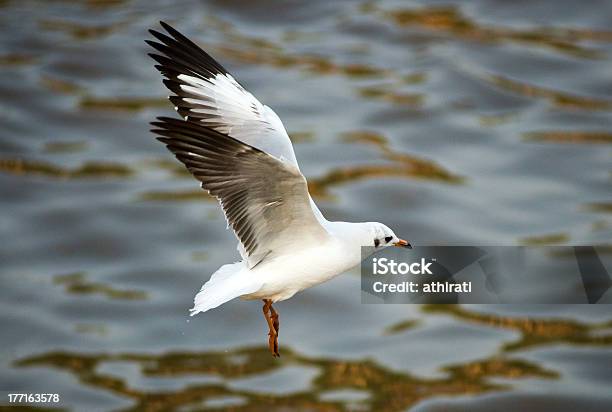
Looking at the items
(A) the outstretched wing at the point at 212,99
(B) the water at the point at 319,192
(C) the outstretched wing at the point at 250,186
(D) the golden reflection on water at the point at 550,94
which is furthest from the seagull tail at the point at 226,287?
(D) the golden reflection on water at the point at 550,94

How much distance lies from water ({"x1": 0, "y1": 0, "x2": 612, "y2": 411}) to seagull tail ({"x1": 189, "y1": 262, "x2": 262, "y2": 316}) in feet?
46.9

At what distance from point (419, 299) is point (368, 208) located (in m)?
2.45

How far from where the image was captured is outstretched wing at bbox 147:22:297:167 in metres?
7.77

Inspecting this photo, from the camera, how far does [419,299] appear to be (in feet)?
77.2

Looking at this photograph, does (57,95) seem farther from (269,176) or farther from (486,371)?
(269,176)

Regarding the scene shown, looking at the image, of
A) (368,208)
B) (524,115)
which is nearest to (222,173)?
(368,208)

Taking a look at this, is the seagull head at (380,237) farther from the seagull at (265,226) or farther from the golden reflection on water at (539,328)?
the golden reflection on water at (539,328)

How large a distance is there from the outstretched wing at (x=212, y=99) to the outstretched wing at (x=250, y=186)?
2.61 ft

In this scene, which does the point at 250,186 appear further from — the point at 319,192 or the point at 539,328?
the point at 319,192

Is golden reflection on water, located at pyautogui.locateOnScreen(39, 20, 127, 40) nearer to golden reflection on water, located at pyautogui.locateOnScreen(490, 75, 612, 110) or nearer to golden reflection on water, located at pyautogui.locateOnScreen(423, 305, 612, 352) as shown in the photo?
golden reflection on water, located at pyautogui.locateOnScreen(490, 75, 612, 110)

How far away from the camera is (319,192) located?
81.8 ft

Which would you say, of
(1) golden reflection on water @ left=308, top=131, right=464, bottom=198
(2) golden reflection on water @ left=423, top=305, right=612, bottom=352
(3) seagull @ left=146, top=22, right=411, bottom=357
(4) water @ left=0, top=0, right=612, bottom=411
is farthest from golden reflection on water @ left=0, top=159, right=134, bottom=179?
(3) seagull @ left=146, top=22, right=411, bottom=357

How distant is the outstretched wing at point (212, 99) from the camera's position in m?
7.77

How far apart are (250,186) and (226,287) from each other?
0.61m
